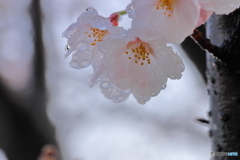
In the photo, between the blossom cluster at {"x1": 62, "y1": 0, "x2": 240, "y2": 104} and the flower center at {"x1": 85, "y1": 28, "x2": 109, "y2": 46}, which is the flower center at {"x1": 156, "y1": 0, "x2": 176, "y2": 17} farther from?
the flower center at {"x1": 85, "y1": 28, "x2": 109, "y2": 46}

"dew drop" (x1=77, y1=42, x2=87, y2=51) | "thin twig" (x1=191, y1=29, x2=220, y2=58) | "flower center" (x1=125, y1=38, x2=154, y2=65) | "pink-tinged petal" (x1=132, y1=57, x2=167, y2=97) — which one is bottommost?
"pink-tinged petal" (x1=132, y1=57, x2=167, y2=97)

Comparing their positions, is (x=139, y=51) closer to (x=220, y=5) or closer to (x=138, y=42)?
(x=138, y=42)

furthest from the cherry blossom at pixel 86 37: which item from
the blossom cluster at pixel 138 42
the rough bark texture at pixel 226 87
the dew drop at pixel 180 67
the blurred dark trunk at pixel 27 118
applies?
the blurred dark trunk at pixel 27 118

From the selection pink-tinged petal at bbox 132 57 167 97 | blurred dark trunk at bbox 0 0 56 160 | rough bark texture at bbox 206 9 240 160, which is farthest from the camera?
blurred dark trunk at bbox 0 0 56 160

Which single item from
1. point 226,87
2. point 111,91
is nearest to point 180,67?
point 111,91

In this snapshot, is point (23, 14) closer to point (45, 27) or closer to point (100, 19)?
point (45, 27)

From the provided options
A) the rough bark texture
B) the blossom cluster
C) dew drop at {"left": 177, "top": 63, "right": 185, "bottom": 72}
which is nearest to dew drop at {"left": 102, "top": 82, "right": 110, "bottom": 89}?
the blossom cluster

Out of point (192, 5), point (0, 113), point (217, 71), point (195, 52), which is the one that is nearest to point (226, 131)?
point (217, 71)

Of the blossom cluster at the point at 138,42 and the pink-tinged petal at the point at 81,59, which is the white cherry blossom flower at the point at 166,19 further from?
the pink-tinged petal at the point at 81,59
